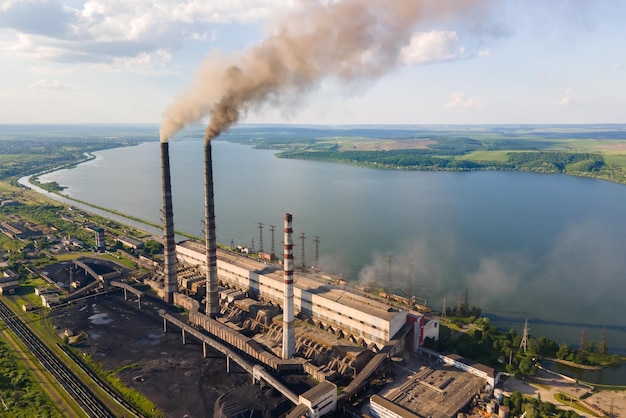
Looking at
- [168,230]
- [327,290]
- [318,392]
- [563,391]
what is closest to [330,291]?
[327,290]

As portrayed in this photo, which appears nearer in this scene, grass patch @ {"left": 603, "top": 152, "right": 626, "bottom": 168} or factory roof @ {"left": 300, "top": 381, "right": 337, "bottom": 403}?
factory roof @ {"left": 300, "top": 381, "right": 337, "bottom": 403}

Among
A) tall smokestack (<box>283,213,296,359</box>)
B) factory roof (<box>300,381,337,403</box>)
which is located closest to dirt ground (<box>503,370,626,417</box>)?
factory roof (<box>300,381,337,403</box>)

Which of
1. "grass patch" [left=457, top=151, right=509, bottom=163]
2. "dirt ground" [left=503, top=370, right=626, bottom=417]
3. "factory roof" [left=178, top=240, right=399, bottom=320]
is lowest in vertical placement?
"dirt ground" [left=503, top=370, right=626, bottom=417]

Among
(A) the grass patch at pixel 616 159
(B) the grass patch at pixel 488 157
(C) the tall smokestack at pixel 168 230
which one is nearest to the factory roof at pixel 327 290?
(C) the tall smokestack at pixel 168 230

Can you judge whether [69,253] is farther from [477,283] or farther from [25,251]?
[477,283]

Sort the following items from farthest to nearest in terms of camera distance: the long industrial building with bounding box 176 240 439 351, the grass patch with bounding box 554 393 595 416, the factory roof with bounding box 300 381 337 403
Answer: the long industrial building with bounding box 176 240 439 351
the grass patch with bounding box 554 393 595 416
the factory roof with bounding box 300 381 337 403

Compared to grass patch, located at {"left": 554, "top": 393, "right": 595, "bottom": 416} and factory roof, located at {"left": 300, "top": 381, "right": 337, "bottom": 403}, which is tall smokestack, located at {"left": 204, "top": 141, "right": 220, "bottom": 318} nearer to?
factory roof, located at {"left": 300, "top": 381, "right": 337, "bottom": 403}

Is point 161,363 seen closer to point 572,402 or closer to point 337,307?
point 337,307
